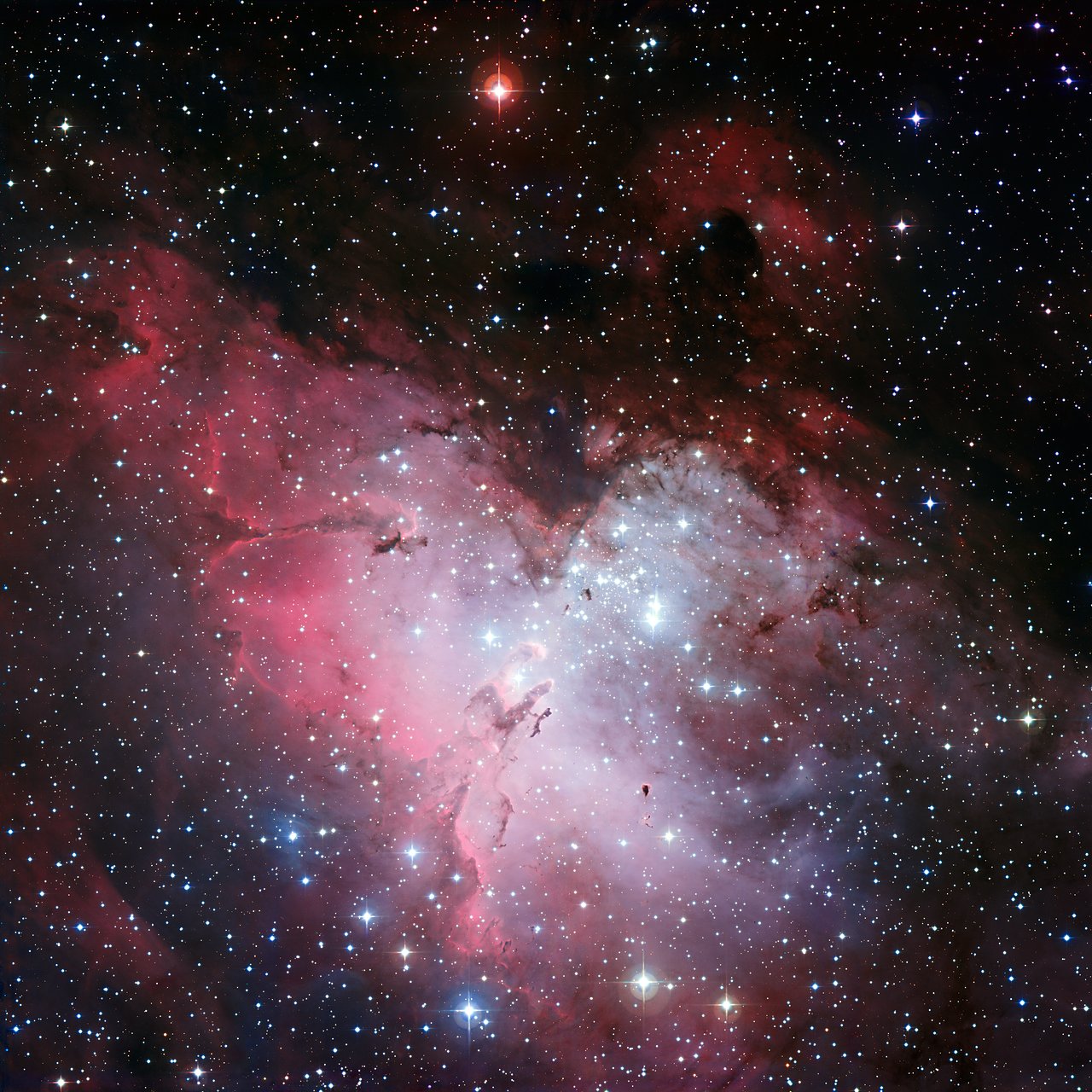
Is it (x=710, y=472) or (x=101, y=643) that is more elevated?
(x=710, y=472)

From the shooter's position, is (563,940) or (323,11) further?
(563,940)

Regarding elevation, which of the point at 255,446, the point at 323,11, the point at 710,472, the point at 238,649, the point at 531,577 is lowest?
the point at 238,649

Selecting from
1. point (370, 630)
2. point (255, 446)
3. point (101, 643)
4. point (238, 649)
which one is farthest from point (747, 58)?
point (101, 643)

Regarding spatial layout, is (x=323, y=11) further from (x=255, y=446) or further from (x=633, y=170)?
(x=255, y=446)

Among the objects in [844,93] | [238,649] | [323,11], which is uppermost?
[323,11]

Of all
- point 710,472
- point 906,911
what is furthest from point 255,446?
point 906,911

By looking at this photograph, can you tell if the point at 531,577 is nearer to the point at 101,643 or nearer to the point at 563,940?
the point at 563,940
